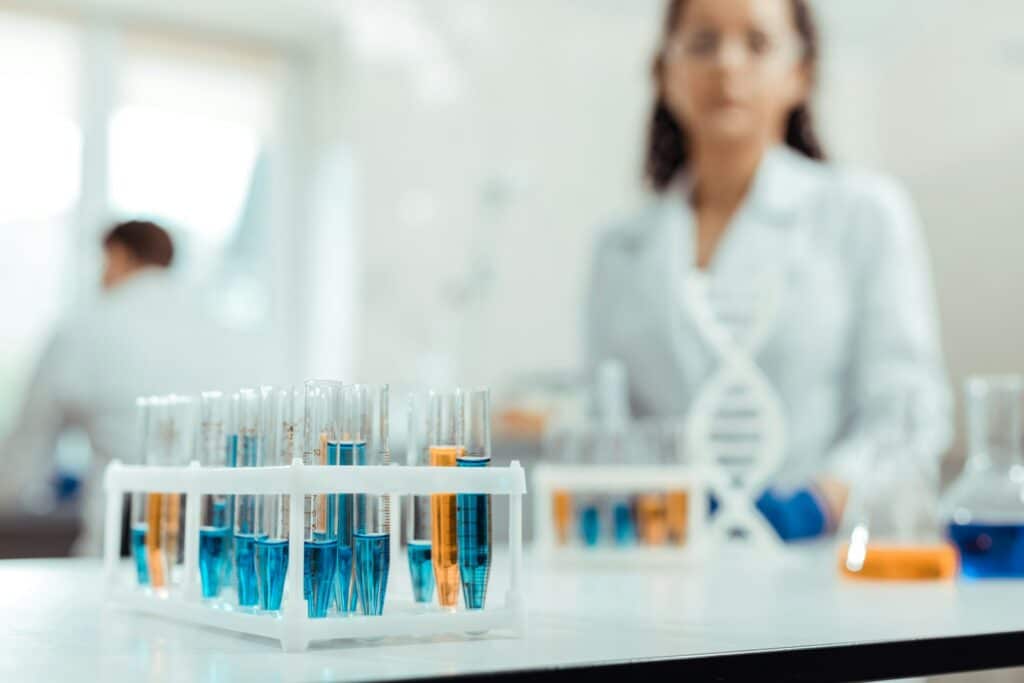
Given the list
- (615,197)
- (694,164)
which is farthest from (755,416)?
(615,197)

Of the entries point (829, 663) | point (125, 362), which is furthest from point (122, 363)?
point (829, 663)

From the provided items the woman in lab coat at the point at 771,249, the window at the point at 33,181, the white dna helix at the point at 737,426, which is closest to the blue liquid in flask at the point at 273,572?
the white dna helix at the point at 737,426

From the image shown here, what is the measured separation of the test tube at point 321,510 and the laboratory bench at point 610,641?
0.10ft

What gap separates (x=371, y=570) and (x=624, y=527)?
678mm

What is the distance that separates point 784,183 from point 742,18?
321mm

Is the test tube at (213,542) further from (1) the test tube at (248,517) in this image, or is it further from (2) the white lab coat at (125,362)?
(2) the white lab coat at (125,362)

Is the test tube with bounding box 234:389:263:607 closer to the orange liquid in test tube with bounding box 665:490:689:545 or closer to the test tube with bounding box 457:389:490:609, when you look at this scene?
the test tube with bounding box 457:389:490:609

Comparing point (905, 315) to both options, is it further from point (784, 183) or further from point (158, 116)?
point (158, 116)

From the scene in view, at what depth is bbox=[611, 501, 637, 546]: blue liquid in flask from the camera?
50.1 inches

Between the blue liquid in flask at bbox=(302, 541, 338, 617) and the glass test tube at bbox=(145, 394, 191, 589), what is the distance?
0.21 metres

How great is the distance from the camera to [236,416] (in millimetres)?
749

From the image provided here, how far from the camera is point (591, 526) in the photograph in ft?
4.19

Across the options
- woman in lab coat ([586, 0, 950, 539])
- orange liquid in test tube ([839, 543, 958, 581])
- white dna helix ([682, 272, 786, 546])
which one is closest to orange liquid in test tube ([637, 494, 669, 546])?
white dna helix ([682, 272, 786, 546])

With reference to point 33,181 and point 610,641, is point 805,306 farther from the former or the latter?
point 33,181
